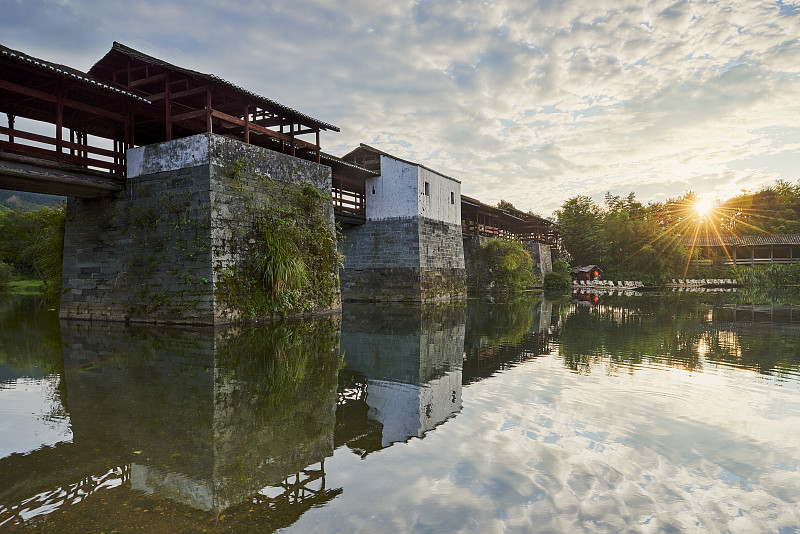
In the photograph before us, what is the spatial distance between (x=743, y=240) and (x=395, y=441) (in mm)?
58430

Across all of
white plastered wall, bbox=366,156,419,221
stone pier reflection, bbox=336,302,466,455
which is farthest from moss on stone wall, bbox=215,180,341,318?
white plastered wall, bbox=366,156,419,221

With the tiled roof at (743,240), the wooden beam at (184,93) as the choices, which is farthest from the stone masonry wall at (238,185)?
the tiled roof at (743,240)

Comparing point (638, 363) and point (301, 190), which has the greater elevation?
point (301, 190)

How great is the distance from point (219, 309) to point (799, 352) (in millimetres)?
11923

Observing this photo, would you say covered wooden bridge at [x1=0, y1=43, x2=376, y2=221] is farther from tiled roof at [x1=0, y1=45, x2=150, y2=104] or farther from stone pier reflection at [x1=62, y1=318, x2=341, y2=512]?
stone pier reflection at [x1=62, y1=318, x2=341, y2=512]

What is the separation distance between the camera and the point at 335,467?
3488 mm

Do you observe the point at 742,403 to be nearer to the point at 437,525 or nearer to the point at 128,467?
the point at 437,525

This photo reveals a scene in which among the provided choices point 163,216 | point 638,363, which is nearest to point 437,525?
point 638,363

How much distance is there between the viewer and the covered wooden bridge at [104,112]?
37.2 feet

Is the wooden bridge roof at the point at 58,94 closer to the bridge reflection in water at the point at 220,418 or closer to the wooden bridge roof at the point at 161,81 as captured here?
the wooden bridge roof at the point at 161,81

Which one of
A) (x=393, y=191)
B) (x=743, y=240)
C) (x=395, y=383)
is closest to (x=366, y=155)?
(x=393, y=191)

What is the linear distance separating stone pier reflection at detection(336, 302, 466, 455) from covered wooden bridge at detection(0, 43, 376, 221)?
7.56m

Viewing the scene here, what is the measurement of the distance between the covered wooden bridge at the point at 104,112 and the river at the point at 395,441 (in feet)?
18.8

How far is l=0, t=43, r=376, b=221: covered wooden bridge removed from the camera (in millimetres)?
11344
